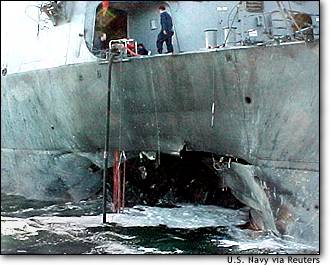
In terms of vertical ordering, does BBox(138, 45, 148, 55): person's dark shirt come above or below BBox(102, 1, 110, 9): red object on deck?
below

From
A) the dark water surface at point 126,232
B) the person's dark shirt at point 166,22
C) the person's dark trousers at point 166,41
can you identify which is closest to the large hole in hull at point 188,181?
the dark water surface at point 126,232

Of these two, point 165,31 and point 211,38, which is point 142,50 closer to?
point 165,31

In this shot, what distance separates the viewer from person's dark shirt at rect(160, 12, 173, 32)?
412 cm

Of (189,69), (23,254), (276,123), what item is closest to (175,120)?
A: (189,69)

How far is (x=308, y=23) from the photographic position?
11.6ft

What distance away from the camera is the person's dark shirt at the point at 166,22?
412 centimetres

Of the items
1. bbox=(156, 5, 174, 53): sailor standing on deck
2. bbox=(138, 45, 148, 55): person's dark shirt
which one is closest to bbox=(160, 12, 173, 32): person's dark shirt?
bbox=(156, 5, 174, 53): sailor standing on deck

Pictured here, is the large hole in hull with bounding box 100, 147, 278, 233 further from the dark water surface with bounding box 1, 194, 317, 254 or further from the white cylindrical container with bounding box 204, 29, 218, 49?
the white cylindrical container with bounding box 204, 29, 218, 49

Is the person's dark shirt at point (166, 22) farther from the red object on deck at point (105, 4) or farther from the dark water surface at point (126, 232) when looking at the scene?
the dark water surface at point (126, 232)

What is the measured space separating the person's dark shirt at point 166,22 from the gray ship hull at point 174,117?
0.20 metres

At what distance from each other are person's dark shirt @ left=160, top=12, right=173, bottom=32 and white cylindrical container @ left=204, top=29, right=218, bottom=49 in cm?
25

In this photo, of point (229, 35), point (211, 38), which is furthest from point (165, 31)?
point (229, 35)

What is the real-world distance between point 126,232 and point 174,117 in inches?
34.1

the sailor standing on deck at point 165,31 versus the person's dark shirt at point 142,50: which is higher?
the sailor standing on deck at point 165,31
